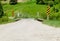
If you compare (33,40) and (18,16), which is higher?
(33,40)

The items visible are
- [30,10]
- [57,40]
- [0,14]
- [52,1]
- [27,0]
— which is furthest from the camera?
[27,0]

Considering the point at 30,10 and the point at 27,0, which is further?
the point at 27,0

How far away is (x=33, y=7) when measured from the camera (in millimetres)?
46688

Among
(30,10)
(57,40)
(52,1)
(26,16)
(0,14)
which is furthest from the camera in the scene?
(52,1)

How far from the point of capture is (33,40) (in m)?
10.9

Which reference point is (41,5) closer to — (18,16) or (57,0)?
(57,0)

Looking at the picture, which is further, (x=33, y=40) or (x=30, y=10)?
(x=30, y=10)

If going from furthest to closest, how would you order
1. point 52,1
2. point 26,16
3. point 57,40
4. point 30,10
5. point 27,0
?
point 27,0 < point 52,1 < point 30,10 < point 26,16 < point 57,40

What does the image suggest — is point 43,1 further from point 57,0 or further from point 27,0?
point 27,0

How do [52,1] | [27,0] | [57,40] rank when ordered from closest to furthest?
[57,40] → [52,1] → [27,0]

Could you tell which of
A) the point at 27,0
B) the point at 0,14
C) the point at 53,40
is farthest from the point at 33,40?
the point at 27,0

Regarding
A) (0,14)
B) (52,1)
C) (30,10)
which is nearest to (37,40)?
(0,14)

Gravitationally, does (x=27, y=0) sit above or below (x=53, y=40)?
below

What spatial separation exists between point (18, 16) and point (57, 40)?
28359 mm
